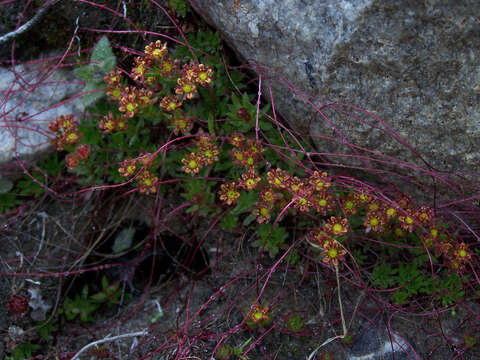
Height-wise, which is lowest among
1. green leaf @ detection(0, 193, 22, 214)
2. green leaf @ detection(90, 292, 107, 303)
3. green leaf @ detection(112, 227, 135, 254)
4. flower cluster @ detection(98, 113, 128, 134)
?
green leaf @ detection(90, 292, 107, 303)

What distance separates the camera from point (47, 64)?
9.63ft

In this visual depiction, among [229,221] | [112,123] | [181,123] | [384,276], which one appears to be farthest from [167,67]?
[384,276]

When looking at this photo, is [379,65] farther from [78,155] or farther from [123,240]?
[123,240]

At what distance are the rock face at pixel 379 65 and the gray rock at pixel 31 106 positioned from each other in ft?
3.75

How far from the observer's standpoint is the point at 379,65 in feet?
6.96

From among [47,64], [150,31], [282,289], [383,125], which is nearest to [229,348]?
[282,289]

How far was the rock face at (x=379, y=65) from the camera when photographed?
1980 mm

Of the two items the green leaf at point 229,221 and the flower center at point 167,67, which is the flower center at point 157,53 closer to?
the flower center at point 167,67

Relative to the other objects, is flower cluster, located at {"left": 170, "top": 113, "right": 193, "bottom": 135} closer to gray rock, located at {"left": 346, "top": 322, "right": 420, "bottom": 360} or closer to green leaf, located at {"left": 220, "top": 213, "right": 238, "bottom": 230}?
green leaf, located at {"left": 220, "top": 213, "right": 238, "bottom": 230}

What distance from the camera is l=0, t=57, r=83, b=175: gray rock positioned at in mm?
2848

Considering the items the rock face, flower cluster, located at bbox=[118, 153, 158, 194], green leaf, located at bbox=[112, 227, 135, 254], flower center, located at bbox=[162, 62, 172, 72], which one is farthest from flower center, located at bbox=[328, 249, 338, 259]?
green leaf, located at bbox=[112, 227, 135, 254]

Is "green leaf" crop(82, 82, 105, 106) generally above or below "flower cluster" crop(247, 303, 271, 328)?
above

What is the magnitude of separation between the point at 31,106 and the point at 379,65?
88.1 inches

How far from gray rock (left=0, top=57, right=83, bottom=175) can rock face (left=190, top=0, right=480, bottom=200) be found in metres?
1.14
